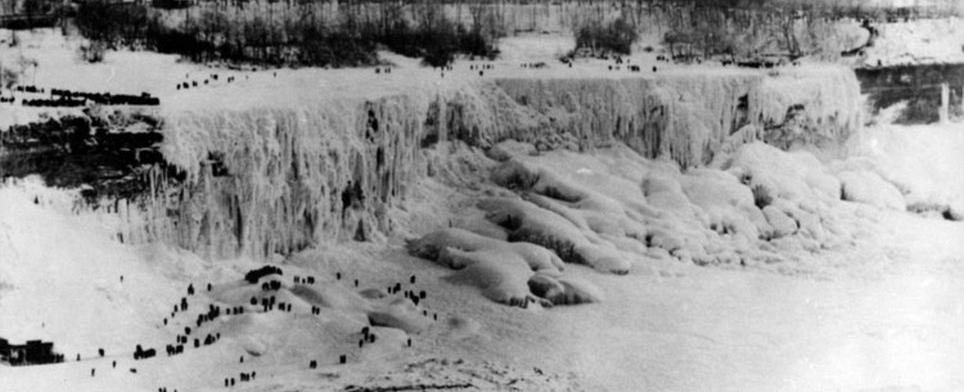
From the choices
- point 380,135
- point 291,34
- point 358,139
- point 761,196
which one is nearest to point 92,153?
point 358,139

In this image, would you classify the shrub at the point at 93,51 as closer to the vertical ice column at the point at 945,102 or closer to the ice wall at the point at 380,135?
the ice wall at the point at 380,135

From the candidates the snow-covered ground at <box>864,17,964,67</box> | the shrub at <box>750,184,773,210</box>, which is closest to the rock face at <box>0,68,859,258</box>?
the shrub at <box>750,184,773,210</box>

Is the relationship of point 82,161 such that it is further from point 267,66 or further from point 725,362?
point 725,362

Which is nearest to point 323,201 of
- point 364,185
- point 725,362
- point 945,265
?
point 364,185

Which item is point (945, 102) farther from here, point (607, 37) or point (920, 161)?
point (607, 37)

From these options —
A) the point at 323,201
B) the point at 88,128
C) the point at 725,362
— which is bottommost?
the point at 725,362

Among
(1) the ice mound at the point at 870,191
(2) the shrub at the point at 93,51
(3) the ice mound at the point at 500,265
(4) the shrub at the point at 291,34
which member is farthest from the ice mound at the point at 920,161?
(2) the shrub at the point at 93,51
